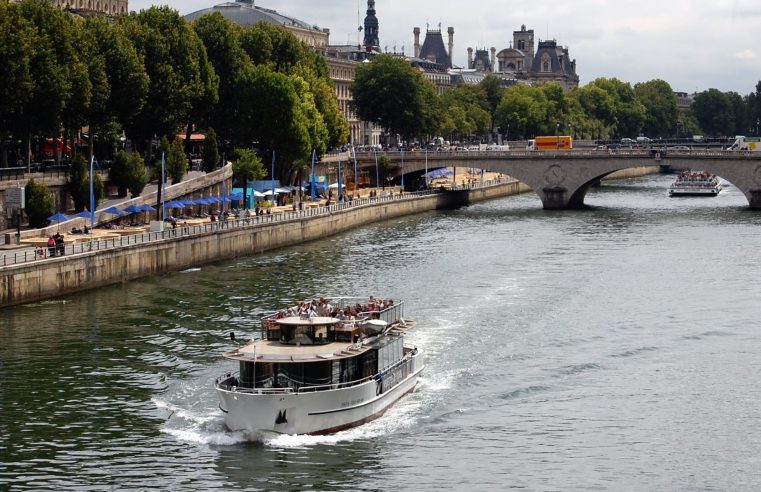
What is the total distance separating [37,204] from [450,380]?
4336cm

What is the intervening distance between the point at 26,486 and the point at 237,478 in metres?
6.42

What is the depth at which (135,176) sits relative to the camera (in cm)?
11300

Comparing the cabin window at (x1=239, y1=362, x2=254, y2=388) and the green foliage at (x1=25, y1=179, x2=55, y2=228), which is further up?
the green foliage at (x1=25, y1=179, x2=55, y2=228)

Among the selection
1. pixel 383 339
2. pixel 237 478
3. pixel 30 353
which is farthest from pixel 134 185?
pixel 237 478

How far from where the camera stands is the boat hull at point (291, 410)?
50812mm

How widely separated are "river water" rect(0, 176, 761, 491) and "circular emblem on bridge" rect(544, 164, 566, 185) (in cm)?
5284

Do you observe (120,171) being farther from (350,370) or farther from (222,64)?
(350,370)

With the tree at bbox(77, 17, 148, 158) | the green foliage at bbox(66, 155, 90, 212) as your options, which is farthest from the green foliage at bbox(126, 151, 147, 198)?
the green foliage at bbox(66, 155, 90, 212)

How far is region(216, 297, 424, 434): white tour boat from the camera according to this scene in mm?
50969

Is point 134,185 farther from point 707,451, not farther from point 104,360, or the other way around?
point 707,451

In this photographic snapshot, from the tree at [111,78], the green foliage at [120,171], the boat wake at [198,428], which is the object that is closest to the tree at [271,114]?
the tree at [111,78]

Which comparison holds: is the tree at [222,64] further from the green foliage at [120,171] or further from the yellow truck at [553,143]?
the yellow truck at [553,143]

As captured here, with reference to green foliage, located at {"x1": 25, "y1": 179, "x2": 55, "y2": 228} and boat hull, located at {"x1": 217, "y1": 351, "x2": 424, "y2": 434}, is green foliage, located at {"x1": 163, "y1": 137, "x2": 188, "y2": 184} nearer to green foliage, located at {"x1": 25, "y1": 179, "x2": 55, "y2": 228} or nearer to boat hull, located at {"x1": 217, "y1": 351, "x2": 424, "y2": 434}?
green foliage, located at {"x1": 25, "y1": 179, "x2": 55, "y2": 228}

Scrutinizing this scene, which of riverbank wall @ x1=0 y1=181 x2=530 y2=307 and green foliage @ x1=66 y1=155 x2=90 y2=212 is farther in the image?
green foliage @ x1=66 y1=155 x2=90 y2=212
